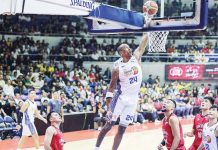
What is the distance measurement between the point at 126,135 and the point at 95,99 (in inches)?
95.7

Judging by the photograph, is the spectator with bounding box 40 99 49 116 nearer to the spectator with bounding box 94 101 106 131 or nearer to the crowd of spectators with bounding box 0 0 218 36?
the spectator with bounding box 94 101 106 131

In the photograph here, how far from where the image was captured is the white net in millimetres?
7834

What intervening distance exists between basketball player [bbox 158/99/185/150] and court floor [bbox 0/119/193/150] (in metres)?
4.43

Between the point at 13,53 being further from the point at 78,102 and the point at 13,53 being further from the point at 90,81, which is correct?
the point at 78,102

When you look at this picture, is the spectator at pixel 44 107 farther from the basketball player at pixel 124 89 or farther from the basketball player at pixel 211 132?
the basketball player at pixel 211 132

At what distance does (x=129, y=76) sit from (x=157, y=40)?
4.56ft

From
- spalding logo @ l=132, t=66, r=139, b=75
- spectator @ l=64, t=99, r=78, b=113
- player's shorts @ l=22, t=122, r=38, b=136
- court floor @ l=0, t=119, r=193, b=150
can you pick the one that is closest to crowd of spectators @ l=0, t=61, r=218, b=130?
spectator @ l=64, t=99, r=78, b=113

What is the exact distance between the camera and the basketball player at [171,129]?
18.2 ft

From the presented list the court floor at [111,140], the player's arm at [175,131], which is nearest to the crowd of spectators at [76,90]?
the court floor at [111,140]

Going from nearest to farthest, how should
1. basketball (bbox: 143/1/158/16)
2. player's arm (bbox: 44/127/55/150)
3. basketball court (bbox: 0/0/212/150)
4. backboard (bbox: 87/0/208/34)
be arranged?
player's arm (bbox: 44/127/55/150)
basketball court (bbox: 0/0/212/150)
backboard (bbox: 87/0/208/34)
basketball (bbox: 143/1/158/16)

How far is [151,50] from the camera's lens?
8.16m

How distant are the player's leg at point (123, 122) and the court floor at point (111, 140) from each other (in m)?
3.36

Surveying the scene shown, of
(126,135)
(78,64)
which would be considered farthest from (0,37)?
(126,135)

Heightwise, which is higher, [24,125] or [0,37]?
[0,37]
